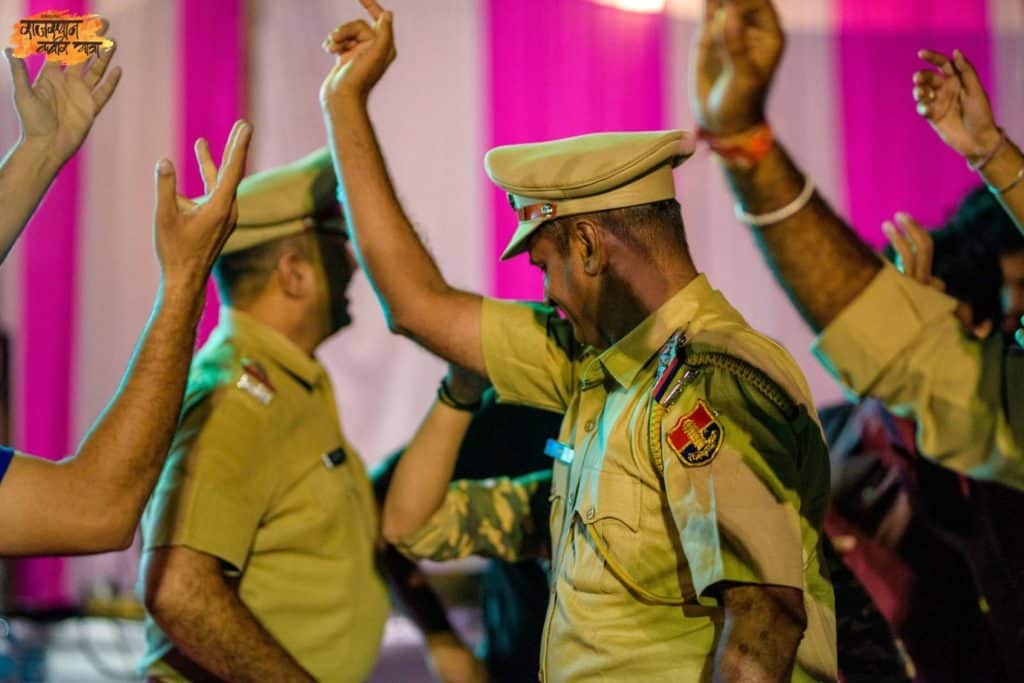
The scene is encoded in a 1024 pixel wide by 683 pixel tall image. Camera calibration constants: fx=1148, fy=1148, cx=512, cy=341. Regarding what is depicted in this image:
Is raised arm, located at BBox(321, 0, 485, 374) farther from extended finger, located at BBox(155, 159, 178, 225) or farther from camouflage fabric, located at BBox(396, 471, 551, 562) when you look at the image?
camouflage fabric, located at BBox(396, 471, 551, 562)

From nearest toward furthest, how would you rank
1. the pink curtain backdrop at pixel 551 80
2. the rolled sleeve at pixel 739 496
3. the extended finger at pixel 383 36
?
the rolled sleeve at pixel 739 496, the extended finger at pixel 383 36, the pink curtain backdrop at pixel 551 80

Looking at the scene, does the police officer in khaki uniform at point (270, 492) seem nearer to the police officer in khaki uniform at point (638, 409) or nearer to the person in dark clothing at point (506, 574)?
the person in dark clothing at point (506, 574)

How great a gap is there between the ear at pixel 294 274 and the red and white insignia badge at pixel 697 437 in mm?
1000

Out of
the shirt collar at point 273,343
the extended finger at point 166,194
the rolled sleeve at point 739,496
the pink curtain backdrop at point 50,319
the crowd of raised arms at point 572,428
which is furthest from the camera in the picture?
the pink curtain backdrop at point 50,319

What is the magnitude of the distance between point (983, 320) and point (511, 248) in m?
1.32

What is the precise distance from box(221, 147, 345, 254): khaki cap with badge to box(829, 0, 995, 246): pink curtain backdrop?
2.38 m

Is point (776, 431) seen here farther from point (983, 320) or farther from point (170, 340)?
point (983, 320)

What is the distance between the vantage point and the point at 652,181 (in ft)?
5.05

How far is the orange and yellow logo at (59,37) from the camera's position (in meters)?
1.53

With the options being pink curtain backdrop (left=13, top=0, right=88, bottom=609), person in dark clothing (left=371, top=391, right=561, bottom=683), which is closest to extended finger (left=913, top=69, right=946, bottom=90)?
person in dark clothing (left=371, top=391, right=561, bottom=683)

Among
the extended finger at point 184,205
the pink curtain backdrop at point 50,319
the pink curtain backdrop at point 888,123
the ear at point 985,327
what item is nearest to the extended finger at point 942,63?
the ear at point 985,327

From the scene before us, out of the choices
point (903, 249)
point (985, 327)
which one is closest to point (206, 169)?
point (903, 249)

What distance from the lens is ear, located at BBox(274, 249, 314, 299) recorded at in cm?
214

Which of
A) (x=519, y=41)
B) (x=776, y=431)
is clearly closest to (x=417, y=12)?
(x=519, y=41)
